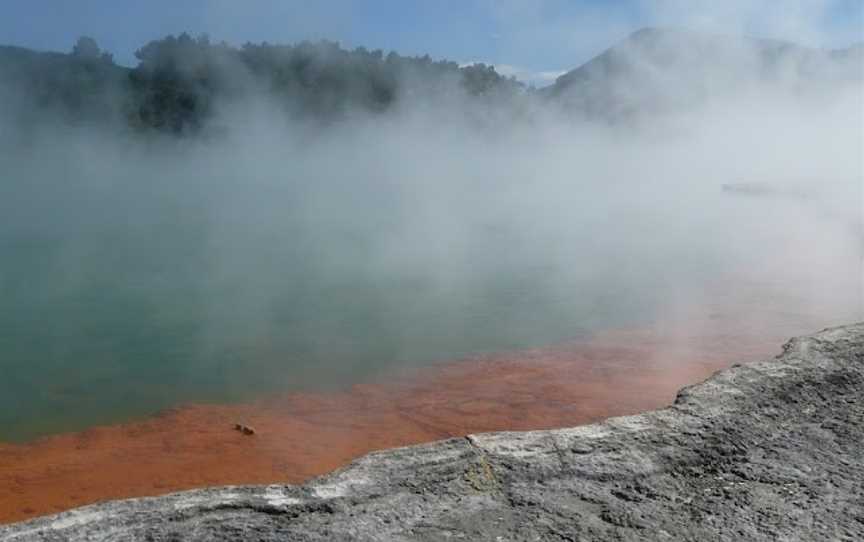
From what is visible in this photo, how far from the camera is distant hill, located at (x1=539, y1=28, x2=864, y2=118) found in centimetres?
2352

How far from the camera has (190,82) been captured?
19.7 m

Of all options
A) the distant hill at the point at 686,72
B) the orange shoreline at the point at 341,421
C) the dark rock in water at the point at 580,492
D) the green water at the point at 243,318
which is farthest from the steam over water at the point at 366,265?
the distant hill at the point at 686,72

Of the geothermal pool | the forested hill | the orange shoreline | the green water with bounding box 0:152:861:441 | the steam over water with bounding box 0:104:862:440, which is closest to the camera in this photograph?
the orange shoreline

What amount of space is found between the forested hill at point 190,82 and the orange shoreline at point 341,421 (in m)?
17.0

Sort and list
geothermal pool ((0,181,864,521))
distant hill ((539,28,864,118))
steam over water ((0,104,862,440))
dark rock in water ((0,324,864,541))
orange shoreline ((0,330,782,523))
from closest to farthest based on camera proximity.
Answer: dark rock in water ((0,324,864,541))
orange shoreline ((0,330,782,523))
geothermal pool ((0,181,864,521))
steam over water ((0,104,862,440))
distant hill ((539,28,864,118))

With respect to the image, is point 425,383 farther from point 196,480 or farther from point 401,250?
point 401,250

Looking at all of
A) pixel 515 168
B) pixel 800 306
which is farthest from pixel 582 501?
pixel 515 168

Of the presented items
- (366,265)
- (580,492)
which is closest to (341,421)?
(580,492)

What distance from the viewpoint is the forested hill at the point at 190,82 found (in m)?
19.3

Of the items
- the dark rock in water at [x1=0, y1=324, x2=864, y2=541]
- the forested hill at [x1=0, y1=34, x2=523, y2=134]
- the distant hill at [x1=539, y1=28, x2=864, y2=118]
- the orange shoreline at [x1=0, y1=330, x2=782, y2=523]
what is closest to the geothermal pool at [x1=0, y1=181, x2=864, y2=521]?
the orange shoreline at [x1=0, y1=330, x2=782, y2=523]

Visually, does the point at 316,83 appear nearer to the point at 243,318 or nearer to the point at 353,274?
the point at 353,274

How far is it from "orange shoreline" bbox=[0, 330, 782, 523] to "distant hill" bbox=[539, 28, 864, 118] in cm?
2131

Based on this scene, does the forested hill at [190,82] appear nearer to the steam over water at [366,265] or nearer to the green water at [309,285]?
the steam over water at [366,265]

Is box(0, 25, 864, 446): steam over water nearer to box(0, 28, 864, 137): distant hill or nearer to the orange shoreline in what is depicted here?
the orange shoreline
